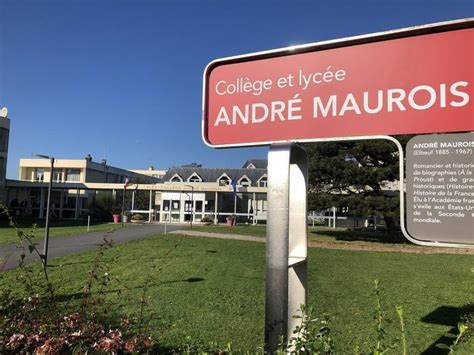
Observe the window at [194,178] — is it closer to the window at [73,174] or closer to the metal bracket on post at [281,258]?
the window at [73,174]

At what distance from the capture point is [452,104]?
2.26m

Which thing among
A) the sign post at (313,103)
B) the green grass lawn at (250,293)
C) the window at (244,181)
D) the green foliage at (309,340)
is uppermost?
the window at (244,181)

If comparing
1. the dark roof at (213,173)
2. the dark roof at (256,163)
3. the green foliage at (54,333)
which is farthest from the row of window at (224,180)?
the green foliage at (54,333)

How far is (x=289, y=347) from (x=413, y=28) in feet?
6.21

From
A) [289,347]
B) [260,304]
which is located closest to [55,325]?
[289,347]

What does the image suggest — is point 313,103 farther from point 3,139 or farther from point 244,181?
point 244,181

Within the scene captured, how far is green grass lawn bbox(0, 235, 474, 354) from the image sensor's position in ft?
18.6

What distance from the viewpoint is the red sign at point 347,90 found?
2.29m

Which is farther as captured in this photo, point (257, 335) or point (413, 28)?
point (257, 335)

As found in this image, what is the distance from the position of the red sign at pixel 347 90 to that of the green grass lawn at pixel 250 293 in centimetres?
117

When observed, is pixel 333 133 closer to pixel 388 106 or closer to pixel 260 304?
pixel 388 106

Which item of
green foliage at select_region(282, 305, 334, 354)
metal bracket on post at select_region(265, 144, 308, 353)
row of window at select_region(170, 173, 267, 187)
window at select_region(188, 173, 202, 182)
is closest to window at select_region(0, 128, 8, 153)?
row of window at select_region(170, 173, 267, 187)

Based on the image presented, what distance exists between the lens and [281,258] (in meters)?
2.70

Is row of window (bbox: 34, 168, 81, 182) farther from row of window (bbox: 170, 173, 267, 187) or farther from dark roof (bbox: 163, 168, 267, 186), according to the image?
row of window (bbox: 170, 173, 267, 187)
